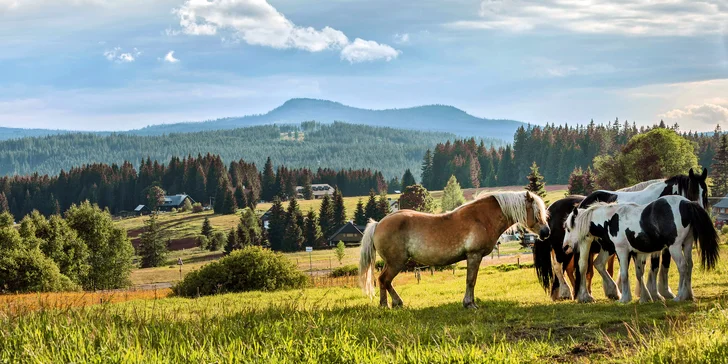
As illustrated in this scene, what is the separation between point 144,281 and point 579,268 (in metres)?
67.8

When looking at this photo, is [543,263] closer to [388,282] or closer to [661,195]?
[661,195]

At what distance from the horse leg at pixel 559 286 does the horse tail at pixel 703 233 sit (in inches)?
134

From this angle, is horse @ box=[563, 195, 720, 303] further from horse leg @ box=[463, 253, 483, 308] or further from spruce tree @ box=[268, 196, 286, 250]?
spruce tree @ box=[268, 196, 286, 250]

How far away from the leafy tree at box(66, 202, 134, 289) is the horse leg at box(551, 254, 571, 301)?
62829 mm

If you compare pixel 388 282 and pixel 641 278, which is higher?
pixel 641 278

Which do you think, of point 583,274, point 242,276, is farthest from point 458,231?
point 242,276

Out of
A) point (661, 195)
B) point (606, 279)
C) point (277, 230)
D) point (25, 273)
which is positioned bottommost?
point (277, 230)

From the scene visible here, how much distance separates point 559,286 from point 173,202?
7062 inches

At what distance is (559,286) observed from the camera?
15.6m

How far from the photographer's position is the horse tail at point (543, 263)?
15.9 m

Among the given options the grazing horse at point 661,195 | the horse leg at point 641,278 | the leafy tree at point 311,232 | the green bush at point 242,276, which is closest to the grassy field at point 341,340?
the horse leg at point 641,278

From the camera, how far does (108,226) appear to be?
73.5 metres

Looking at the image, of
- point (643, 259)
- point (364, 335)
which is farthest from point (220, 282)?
point (364, 335)

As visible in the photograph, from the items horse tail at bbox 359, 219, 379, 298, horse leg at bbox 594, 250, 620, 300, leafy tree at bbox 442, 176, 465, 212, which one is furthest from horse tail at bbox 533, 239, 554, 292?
leafy tree at bbox 442, 176, 465, 212
